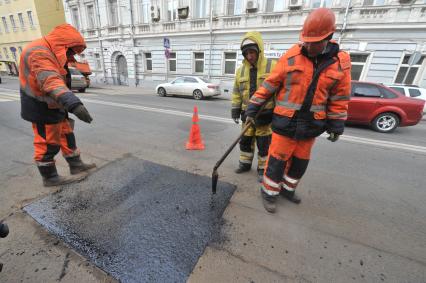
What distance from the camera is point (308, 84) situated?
1857mm

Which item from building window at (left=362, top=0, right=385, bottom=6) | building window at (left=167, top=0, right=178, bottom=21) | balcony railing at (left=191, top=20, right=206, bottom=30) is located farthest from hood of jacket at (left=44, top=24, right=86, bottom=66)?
building window at (left=167, top=0, right=178, bottom=21)

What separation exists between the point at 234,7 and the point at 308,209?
15.0 meters

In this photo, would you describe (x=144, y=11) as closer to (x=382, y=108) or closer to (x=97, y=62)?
(x=97, y=62)

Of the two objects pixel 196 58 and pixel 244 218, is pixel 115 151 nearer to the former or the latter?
pixel 244 218

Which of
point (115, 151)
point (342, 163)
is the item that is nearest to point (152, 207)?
point (115, 151)

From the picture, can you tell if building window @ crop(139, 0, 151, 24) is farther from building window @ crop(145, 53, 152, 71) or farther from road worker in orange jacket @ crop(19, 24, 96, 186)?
road worker in orange jacket @ crop(19, 24, 96, 186)

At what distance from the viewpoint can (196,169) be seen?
3193mm

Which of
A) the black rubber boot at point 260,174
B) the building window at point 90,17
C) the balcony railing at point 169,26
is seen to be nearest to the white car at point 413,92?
the black rubber boot at point 260,174

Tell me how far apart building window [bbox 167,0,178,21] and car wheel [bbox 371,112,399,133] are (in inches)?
611

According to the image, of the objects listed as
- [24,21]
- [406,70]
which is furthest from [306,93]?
[24,21]

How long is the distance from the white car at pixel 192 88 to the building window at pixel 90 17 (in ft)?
46.3

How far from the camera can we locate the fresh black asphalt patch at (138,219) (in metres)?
1.58

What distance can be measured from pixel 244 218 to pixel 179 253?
2.61 ft

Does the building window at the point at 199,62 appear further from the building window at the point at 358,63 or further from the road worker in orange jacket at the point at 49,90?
the road worker in orange jacket at the point at 49,90
